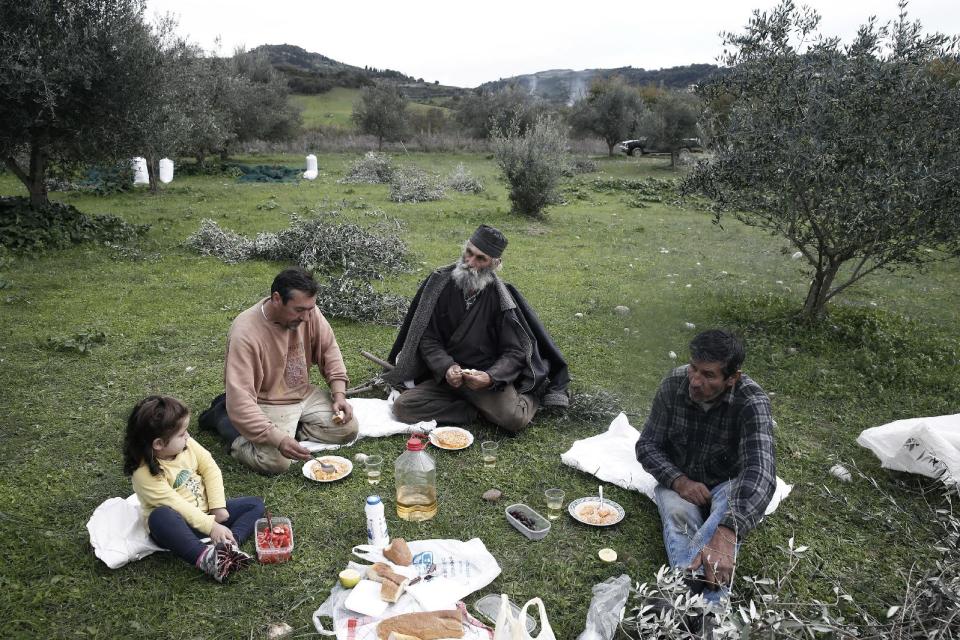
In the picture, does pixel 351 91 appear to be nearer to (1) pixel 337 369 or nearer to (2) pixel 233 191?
(2) pixel 233 191

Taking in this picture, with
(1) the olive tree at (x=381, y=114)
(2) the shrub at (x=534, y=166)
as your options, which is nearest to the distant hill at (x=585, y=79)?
(1) the olive tree at (x=381, y=114)

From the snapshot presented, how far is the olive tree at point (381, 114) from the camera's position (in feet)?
108

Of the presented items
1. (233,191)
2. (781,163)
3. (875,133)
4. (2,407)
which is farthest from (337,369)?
(233,191)

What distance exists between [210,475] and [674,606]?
287cm

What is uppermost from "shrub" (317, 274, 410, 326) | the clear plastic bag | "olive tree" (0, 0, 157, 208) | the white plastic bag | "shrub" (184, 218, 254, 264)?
"olive tree" (0, 0, 157, 208)

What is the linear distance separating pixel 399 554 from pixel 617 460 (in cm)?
207

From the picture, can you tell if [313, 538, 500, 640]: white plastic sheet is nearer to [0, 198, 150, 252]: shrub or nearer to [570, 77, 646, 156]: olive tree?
[0, 198, 150, 252]: shrub

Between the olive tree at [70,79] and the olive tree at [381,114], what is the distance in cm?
2144

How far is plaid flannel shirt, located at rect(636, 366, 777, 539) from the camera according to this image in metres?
3.75

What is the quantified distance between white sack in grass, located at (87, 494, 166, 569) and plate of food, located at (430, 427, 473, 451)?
86.0 inches

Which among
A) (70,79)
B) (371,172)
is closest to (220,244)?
(70,79)

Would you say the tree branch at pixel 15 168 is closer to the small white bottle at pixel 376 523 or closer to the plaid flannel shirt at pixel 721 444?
the small white bottle at pixel 376 523

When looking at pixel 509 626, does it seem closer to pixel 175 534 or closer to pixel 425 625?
pixel 425 625

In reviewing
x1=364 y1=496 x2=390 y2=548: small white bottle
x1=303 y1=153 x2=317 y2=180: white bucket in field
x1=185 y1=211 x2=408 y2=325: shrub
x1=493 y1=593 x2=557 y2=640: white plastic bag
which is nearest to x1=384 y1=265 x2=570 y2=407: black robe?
x1=364 y1=496 x2=390 y2=548: small white bottle
